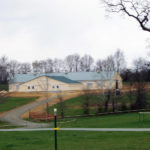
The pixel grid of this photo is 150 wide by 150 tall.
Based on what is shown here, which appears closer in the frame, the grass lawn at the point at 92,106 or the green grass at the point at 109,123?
the green grass at the point at 109,123

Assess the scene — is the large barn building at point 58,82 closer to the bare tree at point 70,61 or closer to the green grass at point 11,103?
the green grass at point 11,103

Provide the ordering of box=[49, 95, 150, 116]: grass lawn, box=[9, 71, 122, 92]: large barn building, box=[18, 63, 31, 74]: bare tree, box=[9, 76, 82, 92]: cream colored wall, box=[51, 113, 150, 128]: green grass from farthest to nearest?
box=[18, 63, 31, 74]: bare tree < box=[9, 76, 82, 92]: cream colored wall < box=[9, 71, 122, 92]: large barn building < box=[49, 95, 150, 116]: grass lawn < box=[51, 113, 150, 128]: green grass

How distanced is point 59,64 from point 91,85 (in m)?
50.7

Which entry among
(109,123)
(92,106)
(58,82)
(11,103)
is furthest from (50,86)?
(109,123)

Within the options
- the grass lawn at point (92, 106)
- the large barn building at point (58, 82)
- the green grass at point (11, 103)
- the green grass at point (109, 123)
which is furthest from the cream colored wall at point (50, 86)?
the green grass at point (109, 123)

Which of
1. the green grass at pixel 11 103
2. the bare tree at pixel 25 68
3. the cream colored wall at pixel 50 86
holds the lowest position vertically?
the green grass at pixel 11 103

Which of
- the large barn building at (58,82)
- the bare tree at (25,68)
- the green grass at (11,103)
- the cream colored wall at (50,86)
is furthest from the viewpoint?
the bare tree at (25,68)

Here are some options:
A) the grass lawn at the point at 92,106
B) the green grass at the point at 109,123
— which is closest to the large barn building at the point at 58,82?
the grass lawn at the point at 92,106

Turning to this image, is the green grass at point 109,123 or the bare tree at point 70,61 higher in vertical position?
the bare tree at point 70,61

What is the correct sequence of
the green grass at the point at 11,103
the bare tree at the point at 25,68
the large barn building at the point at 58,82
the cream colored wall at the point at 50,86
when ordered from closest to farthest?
1. the green grass at the point at 11,103
2. the large barn building at the point at 58,82
3. the cream colored wall at the point at 50,86
4. the bare tree at the point at 25,68

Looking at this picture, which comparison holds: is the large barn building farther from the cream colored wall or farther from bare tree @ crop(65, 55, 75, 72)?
bare tree @ crop(65, 55, 75, 72)

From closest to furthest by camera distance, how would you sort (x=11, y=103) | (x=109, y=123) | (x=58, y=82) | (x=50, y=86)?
(x=109, y=123), (x=11, y=103), (x=50, y=86), (x=58, y=82)

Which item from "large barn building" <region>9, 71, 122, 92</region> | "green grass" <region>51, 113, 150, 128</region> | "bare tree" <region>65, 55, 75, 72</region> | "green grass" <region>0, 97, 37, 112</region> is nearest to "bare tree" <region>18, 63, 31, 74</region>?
"bare tree" <region>65, 55, 75, 72</region>

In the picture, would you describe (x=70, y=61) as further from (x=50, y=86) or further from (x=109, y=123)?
(x=109, y=123)
